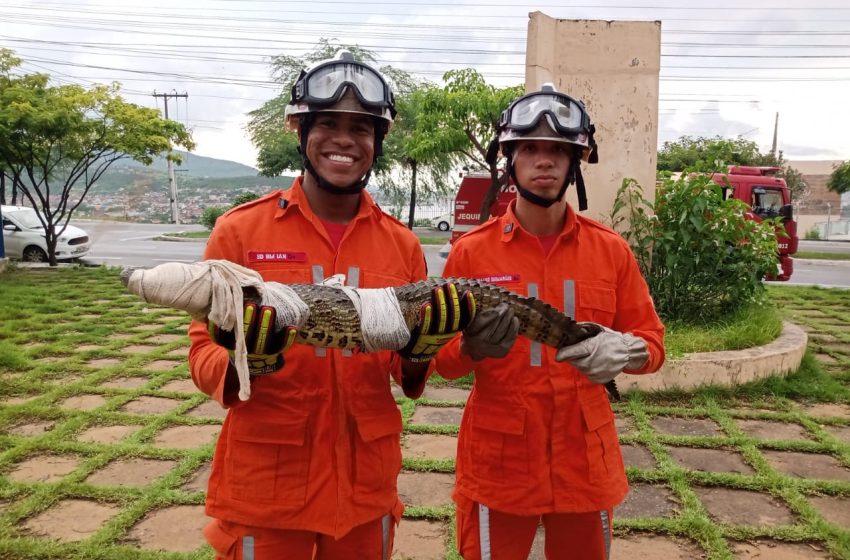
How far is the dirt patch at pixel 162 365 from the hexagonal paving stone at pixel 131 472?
102 inches

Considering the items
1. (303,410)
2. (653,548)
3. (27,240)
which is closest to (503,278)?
(303,410)

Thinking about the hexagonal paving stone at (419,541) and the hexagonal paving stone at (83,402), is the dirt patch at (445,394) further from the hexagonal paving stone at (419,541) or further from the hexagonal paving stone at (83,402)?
the hexagonal paving stone at (83,402)

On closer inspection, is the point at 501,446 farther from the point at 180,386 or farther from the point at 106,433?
the point at 180,386

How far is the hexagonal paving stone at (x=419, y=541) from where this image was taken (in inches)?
138

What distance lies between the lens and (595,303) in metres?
2.60

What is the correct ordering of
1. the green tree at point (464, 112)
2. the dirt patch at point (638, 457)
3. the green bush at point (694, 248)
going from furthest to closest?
the green tree at point (464, 112) < the green bush at point (694, 248) < the dirt patch at point (638, 457)

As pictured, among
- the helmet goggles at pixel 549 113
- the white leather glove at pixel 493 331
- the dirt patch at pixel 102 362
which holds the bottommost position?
the dirt patch at pixel 102 362

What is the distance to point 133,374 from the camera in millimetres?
6762

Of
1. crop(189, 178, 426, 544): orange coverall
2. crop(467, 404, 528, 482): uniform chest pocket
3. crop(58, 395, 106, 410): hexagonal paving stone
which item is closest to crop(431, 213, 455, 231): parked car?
crop(58, 395, 106, 410): hexagonal paving stone

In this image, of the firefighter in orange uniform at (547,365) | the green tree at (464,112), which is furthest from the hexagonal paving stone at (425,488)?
the green tree at (464,112)

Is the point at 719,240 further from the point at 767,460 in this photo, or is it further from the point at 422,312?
the point at 422,312

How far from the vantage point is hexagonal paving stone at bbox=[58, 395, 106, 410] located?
573cm

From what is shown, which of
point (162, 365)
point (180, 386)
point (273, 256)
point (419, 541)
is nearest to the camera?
point (273, 256)

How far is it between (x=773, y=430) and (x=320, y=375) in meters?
4.71
